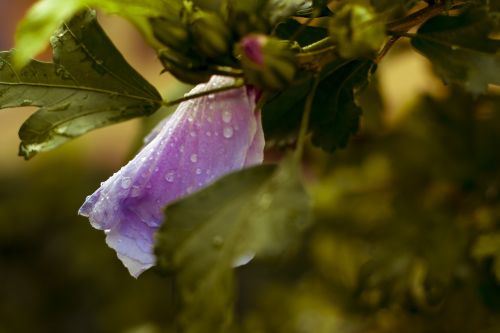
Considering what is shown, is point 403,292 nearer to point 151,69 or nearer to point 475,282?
point 475,282

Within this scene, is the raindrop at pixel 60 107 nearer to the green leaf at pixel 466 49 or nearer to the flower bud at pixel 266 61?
the flower bud at pixel 266 61

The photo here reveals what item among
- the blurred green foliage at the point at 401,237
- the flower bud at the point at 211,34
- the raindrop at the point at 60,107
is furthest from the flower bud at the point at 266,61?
the blurred green foliage at the point at 401,237

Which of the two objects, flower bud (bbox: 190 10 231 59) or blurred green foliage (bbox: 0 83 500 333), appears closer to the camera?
flower bud (bbox: 190 10 231 59)

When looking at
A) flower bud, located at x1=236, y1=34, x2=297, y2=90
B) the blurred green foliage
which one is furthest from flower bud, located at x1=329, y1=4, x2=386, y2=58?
the blurred green foliage

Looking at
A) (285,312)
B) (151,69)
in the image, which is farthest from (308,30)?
(151,69)

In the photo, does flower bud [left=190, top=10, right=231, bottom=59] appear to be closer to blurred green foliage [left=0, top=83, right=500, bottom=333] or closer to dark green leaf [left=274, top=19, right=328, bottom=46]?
dark green leaf [left=274, top=19, right=328, bottom=46]

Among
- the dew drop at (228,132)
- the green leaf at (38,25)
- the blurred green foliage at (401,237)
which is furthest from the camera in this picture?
the blurred green foliage at (401,237)
